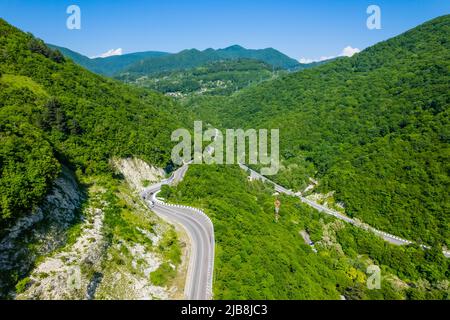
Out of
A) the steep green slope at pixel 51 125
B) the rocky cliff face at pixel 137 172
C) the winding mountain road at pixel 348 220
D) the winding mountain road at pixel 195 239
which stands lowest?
the winding mountain road at pixel 348 220

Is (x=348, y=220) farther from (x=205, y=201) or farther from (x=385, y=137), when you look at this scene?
(x=205, y=201)

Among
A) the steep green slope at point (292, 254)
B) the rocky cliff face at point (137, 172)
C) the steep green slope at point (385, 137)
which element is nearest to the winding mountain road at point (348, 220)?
the steep green slope at point (385, 137)

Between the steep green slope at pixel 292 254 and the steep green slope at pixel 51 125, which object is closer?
the steep green slope at pixel 51 125

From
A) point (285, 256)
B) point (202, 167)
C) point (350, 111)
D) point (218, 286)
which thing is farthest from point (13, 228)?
point (350, 111)

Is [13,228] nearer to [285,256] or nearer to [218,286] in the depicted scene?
[218,286]

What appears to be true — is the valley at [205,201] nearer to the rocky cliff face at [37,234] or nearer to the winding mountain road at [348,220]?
the rocky cliff face at [37,234]

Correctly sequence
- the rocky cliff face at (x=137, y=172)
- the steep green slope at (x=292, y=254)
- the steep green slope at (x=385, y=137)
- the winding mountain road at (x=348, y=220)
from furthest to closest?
the steep green slope at (x=385, y=137) < the winding mountain road at (x=348, y=220) < the rocky cliff face at (x=137, y=172) < the steep green slope at (x=292, y=254)

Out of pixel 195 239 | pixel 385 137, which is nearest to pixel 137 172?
pixel 195 239
